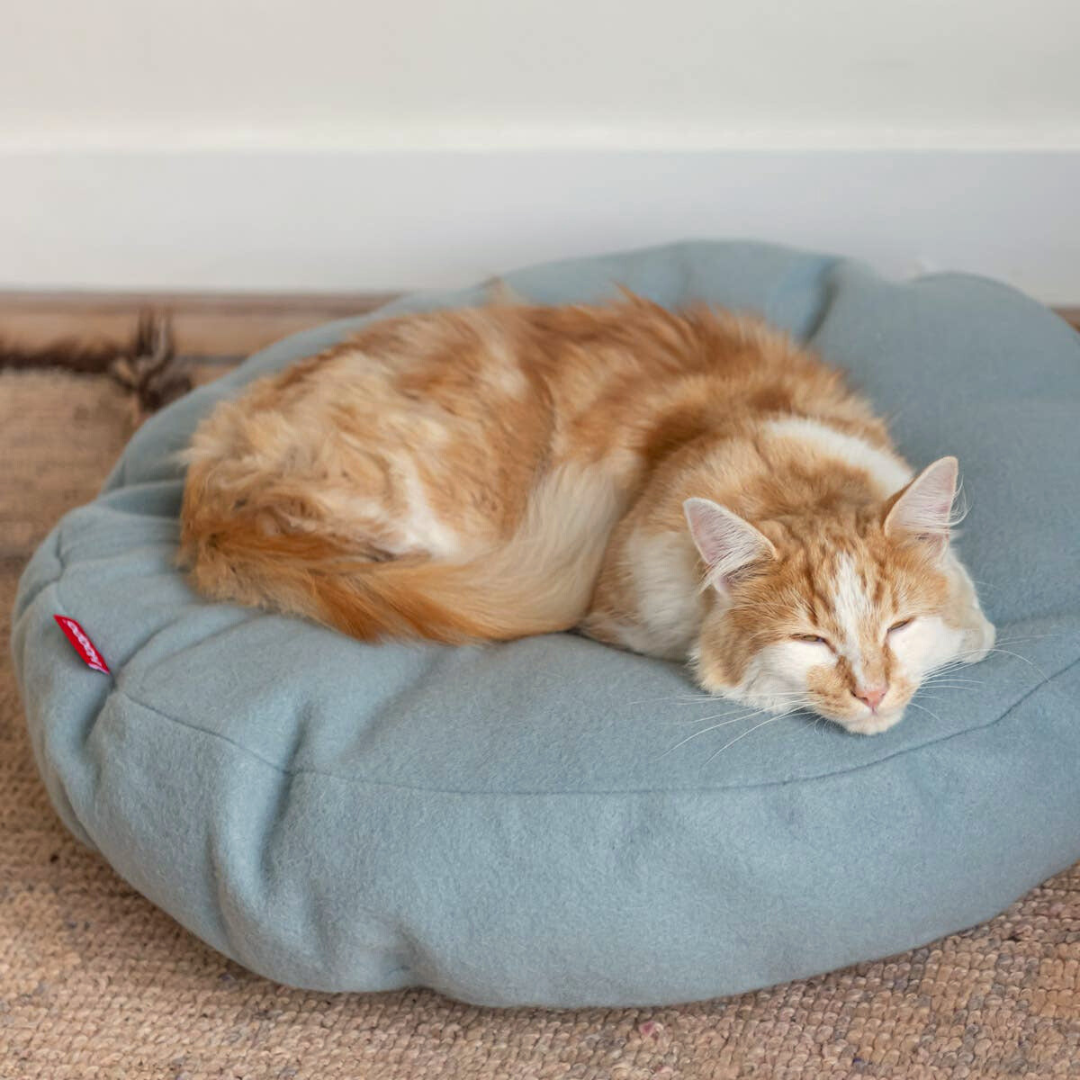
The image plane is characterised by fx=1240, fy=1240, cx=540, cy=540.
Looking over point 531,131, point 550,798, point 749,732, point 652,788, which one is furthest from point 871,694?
→ point 531,131

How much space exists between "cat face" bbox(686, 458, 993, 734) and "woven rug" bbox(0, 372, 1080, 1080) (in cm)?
24

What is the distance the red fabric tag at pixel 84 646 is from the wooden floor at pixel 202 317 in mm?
1356

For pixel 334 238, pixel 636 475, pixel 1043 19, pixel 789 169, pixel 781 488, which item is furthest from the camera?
pixel 334 238

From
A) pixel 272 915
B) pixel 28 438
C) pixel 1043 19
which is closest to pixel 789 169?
pixel 1043 19

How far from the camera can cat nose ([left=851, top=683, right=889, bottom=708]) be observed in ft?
4.37

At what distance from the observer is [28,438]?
2713 millimetres

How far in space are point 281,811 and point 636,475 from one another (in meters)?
0.69

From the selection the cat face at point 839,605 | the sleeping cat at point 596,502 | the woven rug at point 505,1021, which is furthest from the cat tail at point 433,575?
the woven rug at point 505,1021

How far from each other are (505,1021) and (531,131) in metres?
1.94

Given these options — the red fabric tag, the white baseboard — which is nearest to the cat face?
the red fabric tag

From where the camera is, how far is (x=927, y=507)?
4.52 feet

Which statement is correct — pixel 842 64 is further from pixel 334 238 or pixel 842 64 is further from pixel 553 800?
pixel 553 800

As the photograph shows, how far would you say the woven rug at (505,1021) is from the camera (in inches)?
54.8

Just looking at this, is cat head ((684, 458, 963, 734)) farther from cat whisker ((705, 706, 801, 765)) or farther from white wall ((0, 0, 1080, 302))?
white wall ((0, 0, 1080, 302))
